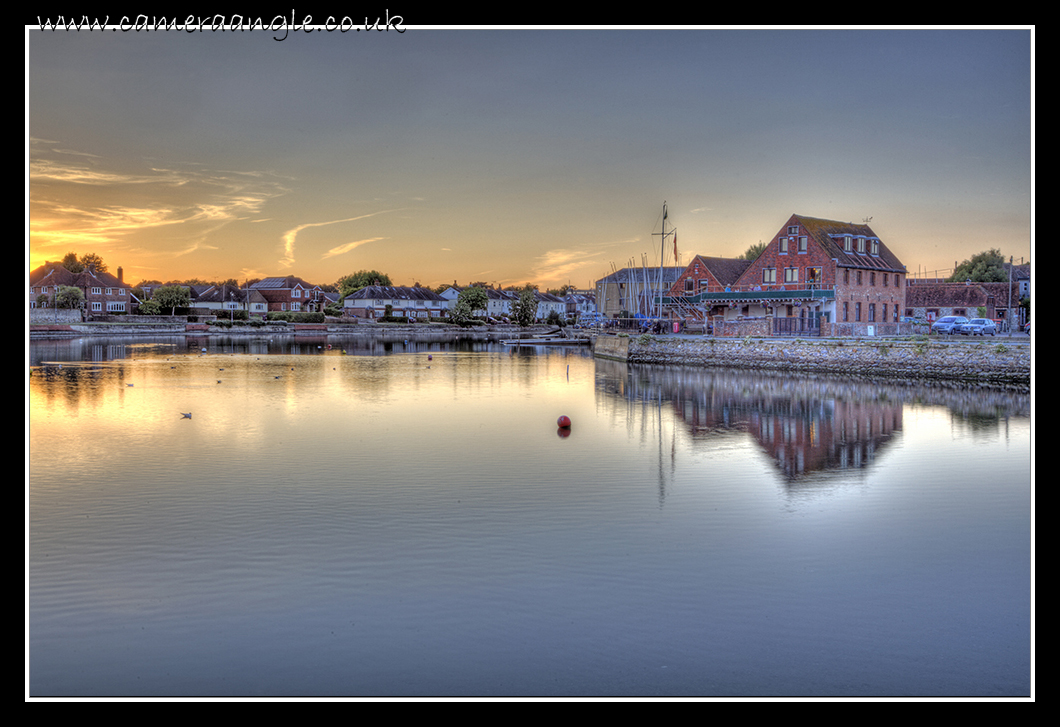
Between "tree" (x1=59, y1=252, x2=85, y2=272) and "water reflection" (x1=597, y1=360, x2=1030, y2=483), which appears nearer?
"water reflection" (x1=597, y1=360, x2=1030, y2=483)

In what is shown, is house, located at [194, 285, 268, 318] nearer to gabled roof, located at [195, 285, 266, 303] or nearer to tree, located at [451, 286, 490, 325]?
gabled roof, located at [195, 285, 266, 303]

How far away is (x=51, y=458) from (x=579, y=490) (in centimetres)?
1583

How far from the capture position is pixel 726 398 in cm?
3959

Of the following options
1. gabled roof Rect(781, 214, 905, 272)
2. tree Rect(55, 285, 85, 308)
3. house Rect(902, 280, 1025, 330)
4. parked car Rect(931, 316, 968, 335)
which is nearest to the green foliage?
tree Rect(55, 285, 85, 308)

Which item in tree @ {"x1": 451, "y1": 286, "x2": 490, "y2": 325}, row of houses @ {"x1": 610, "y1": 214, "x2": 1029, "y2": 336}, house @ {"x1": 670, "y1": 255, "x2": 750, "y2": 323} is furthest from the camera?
tree @ {"x1": 451, "y1": 286, "x2": 490, "y2": 325}

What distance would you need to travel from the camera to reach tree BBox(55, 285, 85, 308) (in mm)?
113688

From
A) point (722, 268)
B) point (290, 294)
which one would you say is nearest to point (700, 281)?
point (722, 268)

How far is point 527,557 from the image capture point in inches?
551

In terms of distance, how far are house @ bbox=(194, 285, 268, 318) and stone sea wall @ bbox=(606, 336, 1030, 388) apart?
105072mm

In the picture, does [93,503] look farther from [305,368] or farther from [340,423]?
[305,368]

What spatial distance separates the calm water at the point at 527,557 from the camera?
32.9ft

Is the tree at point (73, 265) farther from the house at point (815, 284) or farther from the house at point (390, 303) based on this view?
the house at point (815, 284)

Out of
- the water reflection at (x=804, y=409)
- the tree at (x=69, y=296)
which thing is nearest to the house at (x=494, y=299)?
the tree at (x=69, y=296)

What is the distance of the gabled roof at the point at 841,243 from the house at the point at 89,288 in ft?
345
